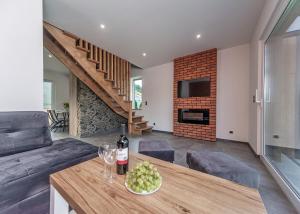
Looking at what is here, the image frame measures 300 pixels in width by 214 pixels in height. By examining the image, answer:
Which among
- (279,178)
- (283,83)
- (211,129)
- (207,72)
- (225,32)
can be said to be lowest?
(279,178)

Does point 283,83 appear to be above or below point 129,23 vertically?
below

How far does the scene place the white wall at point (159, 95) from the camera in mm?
5359

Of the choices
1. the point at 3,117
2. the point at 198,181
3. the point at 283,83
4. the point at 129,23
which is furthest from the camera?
the point at 129,23

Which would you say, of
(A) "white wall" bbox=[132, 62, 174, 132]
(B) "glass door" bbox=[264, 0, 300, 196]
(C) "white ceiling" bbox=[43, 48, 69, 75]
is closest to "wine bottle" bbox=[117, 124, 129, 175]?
(B) "glass door" bbox=[264, 0, 300, 196]

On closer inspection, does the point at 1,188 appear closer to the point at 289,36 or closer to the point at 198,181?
the point at 198,181

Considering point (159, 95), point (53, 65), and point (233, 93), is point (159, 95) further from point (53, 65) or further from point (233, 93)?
point (53, 65)

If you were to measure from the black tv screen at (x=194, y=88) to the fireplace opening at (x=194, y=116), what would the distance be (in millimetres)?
468

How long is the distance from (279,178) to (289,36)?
1942 millimetres

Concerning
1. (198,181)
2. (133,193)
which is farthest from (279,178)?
(133,193)

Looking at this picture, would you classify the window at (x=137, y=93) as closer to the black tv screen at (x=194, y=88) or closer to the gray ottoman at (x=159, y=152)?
the black tv screen at (x=194, y=88)

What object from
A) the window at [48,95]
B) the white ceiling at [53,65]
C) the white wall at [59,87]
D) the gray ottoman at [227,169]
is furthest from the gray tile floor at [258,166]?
the window at [48,95]

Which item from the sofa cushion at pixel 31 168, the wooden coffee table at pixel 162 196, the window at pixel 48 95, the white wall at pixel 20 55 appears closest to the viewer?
the wooden coffee table at pixel 162 196

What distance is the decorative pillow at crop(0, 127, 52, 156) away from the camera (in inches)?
67.9

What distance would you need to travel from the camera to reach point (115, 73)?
469cm
